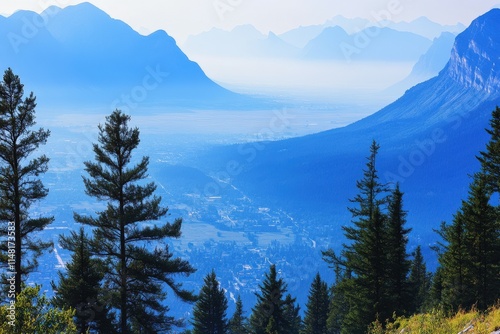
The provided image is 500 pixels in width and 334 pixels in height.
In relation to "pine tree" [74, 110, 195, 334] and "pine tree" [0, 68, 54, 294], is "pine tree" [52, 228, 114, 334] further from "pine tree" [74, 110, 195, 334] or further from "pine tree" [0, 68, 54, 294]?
"pine tree" [0, 68, 54, 294]

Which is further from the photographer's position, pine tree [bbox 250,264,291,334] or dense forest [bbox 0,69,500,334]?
pine tree [bbox 250,264,291,334]

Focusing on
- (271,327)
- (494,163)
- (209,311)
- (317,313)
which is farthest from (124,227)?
(317,313)

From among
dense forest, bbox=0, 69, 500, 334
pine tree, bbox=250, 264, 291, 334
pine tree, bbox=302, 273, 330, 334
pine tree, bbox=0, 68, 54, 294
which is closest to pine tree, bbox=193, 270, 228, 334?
pine tree, bbox=250, 264, 291, 334

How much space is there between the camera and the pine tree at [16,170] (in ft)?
51.6

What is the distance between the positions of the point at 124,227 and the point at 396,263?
1160cm

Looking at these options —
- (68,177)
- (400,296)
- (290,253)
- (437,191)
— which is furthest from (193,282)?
(437,191)

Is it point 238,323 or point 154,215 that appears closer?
point 154,215

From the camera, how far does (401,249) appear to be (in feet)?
68.3

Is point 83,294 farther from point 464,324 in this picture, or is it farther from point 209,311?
point 209,311

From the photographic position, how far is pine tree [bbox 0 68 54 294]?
15734 millimetres

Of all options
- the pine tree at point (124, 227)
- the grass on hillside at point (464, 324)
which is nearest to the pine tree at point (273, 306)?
the pine tree at point (124, 227)

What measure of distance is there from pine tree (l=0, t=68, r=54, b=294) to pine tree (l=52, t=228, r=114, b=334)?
1839mm

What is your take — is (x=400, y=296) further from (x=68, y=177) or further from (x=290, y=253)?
(x=68, y=177)

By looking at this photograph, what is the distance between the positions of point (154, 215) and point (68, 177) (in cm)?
18460
